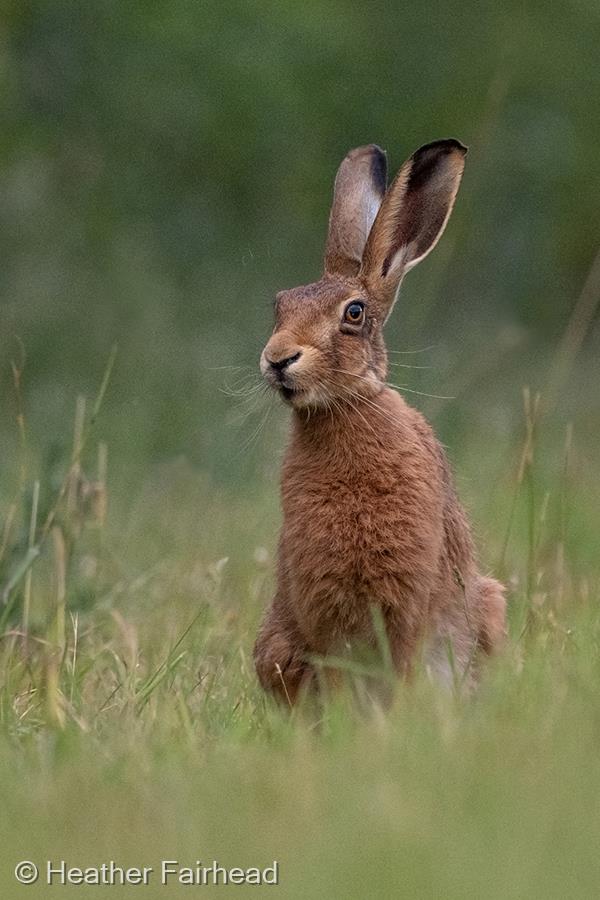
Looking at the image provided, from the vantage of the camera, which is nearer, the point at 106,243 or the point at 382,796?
the point at 382,796

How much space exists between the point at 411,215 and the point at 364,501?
1185mm

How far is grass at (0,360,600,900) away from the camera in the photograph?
11.5 feet

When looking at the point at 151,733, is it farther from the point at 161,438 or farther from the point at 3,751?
the point at 161,438

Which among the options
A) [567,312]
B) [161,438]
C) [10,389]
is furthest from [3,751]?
[567,312]

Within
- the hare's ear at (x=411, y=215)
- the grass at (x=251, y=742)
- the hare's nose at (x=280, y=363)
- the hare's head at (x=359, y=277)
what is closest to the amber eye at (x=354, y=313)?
the hare's head at (x=359, y=277)

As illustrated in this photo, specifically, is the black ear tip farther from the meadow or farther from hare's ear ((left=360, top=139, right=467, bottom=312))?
the meadow

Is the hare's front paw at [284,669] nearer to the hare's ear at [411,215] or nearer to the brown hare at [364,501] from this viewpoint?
the brown hare at [364,501]

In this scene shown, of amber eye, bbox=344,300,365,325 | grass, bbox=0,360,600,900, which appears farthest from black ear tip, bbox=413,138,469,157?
grass, bbox=0,360,600,900

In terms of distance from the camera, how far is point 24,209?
12852mm

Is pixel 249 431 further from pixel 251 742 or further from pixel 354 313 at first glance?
pixel 251 742

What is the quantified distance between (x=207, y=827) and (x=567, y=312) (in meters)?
12.8

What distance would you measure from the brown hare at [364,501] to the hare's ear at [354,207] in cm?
28

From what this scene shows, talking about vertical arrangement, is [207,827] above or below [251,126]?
below

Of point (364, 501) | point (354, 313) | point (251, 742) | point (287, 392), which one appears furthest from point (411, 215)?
point (251, 742)
